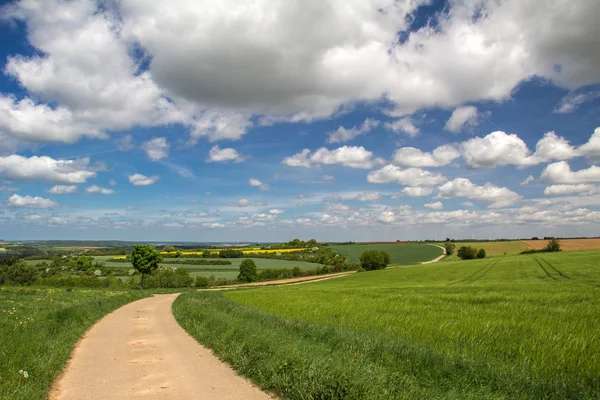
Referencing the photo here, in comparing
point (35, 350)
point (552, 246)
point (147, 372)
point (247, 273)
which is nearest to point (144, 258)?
point (247, 273)

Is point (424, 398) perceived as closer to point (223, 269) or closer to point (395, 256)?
point (223, 269)

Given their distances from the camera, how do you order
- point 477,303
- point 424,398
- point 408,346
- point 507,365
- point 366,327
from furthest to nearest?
1. point 477,303
2. point 366,327
3. point 408,346
4. point 507,365
5. point 424,398

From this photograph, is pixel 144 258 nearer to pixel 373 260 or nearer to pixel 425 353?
pixel 425 353

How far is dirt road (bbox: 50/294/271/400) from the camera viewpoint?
21.2ft

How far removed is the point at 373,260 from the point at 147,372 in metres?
92.9

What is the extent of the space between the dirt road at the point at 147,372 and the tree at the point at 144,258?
42983 mm

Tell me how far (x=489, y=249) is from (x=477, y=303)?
112864 mm

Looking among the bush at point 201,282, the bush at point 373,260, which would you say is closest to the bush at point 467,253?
the bush at point 373,260

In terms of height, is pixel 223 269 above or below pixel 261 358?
below

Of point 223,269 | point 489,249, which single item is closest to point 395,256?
point 489,249

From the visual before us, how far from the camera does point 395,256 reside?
398ft

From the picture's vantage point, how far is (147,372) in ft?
25.5

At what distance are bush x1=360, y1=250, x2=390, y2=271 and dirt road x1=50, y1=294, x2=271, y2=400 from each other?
88572mm

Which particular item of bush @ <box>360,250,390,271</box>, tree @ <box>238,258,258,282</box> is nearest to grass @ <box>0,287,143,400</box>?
tree @ <box>238,258,258,282</box>
